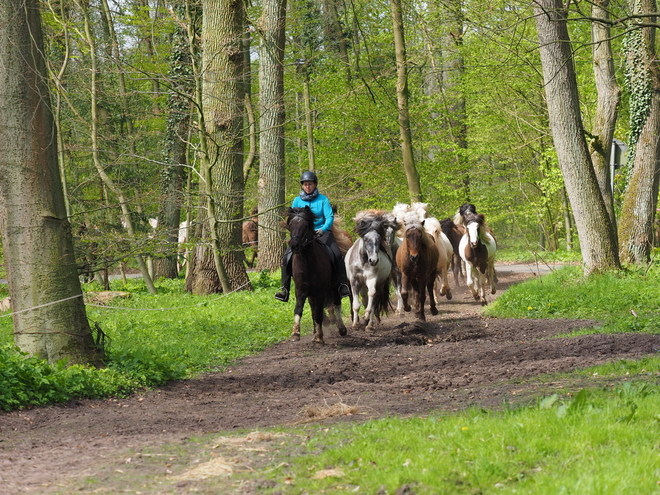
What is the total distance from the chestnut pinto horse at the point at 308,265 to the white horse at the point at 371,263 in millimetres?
1050

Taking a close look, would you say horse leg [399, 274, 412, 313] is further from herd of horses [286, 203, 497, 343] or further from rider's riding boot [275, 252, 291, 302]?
rider's riding boot [275, 252, 291, 302]

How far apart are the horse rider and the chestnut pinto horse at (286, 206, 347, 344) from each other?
7.5 inches

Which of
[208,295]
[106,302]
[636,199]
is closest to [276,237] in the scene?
[208,295]

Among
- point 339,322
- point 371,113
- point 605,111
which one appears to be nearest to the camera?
point 339,322

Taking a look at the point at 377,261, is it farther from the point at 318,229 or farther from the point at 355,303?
the point at 318,229

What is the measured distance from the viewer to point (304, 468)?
4953mm

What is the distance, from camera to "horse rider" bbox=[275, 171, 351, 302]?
12.7 m

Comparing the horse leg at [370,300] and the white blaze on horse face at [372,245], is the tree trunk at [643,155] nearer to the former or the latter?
the horse leg at [370,300]

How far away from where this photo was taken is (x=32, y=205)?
337 inches

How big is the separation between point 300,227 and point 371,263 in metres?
2.14

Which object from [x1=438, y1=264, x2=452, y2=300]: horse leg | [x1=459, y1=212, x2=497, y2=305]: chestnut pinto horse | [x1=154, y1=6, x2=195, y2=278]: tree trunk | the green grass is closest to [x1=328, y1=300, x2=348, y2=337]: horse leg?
[x1=459, y1=212, x2=497, y2=305]: chestnut pinto horse

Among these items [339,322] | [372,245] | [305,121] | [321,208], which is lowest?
[339,322]

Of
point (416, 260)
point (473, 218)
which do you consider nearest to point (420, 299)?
point (416, 260)

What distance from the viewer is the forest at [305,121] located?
46.3ft
